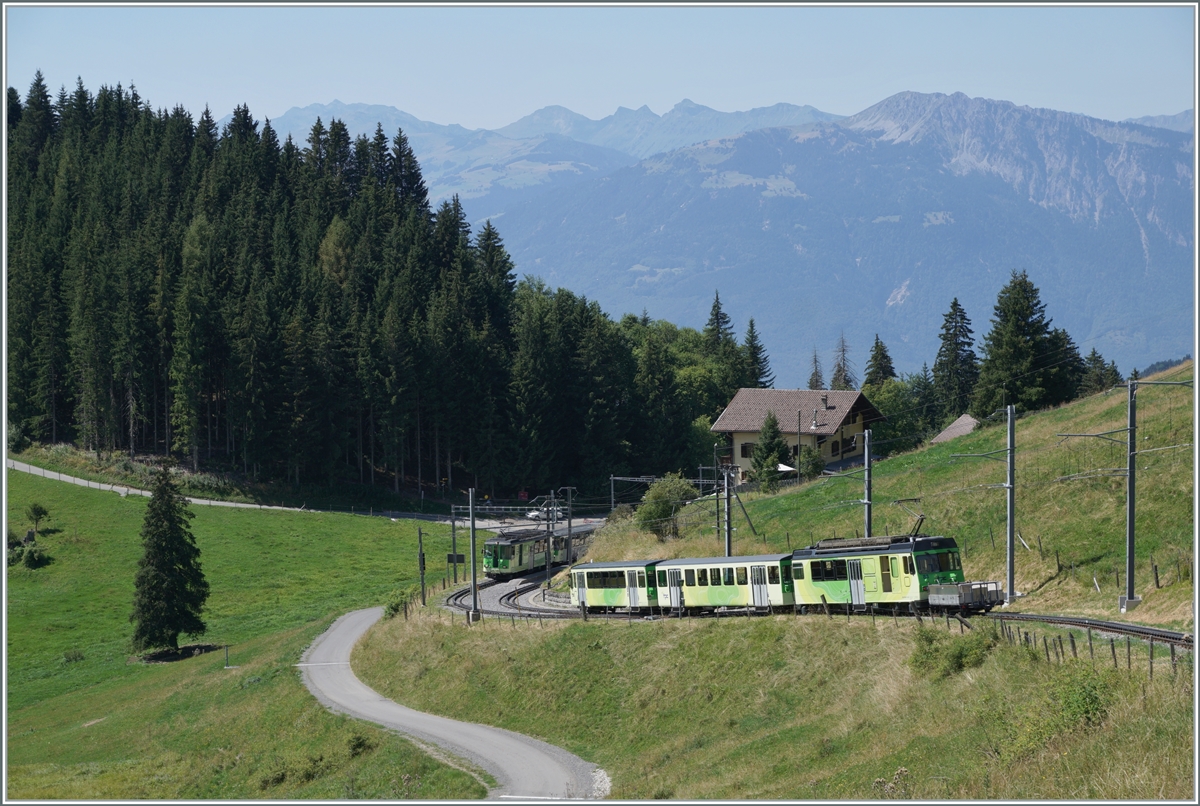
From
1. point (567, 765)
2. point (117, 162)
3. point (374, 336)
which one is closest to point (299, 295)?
point (374, 336)

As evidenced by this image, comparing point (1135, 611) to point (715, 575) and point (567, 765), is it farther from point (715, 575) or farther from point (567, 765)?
point (567, 765)

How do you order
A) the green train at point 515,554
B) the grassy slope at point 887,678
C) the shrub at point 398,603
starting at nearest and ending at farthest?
the grassy slope at point 887,678 → the shrub at point 398,603 → the green train at point 515,554

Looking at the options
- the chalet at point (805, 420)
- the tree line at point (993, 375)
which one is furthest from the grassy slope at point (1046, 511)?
the chalet at point (805, 420)

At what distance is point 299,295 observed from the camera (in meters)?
122

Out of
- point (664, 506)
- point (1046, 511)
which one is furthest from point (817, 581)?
point (664, 506)

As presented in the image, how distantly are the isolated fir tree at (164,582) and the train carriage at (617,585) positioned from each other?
26539 millimetres

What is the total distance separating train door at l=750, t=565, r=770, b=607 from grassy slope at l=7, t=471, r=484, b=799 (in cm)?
1555

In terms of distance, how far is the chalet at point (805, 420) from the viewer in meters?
113

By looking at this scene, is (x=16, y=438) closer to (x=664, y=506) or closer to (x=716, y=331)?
(x=664, y=506)

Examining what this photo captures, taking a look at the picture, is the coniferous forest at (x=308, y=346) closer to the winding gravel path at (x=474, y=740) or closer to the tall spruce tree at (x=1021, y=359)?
the tall spruce tree at (x=1021, y=359)

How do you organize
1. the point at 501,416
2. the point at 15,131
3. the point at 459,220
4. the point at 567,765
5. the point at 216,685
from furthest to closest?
1. the point at 15,131
2. the point at 459,220
3. the point at 501,416
4. the point at 216,685
5. the point at 567,765

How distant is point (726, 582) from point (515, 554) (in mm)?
31038

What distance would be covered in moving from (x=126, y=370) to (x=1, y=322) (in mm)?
90936

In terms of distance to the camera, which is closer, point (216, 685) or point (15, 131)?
point (216, 685)
